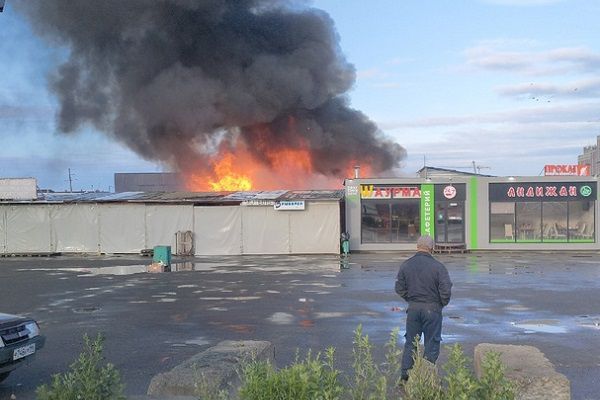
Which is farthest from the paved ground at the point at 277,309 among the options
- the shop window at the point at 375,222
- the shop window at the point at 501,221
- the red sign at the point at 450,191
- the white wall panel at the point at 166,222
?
the shop window at the point at 375,222

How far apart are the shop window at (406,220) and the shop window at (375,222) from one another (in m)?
0.36

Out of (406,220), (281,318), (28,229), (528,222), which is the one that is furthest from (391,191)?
(281,318)

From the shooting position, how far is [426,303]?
21.3ft

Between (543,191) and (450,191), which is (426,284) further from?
(543,191)

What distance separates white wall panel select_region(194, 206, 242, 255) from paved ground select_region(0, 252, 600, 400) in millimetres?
6684

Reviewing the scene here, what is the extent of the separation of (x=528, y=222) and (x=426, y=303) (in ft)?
→ 80.9

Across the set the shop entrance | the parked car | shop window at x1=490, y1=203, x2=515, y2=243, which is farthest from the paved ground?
shop window at x1=490, y1=203, x2=515, y2=243

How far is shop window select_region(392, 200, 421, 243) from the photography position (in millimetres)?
29641

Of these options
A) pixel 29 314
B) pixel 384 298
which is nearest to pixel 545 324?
pixel 384 298

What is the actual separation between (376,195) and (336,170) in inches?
514

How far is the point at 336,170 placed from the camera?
42.6m

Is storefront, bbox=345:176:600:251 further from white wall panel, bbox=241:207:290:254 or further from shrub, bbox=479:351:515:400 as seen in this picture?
shrub, bbox=479:351:515:400

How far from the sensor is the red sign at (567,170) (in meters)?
29.1

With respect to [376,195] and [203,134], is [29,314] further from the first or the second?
[203,134]
